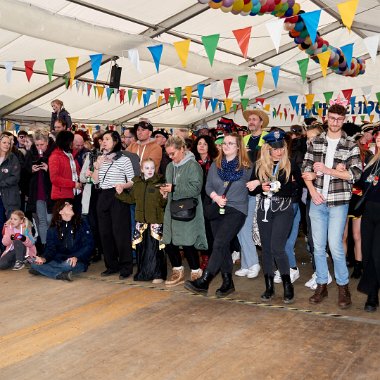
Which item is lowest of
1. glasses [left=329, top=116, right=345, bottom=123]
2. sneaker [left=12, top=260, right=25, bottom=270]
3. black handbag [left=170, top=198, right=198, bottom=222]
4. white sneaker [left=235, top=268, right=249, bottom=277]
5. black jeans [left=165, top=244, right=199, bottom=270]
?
sneaker [left=12, top=260, right=25, bottom=270]

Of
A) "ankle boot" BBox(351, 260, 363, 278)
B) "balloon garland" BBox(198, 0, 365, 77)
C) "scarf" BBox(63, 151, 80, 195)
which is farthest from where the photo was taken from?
"balloon garland" BBox(198, 0, 365, 77)

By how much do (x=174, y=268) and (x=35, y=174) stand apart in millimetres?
2169

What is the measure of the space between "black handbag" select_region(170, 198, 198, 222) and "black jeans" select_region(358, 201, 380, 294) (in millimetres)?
1474

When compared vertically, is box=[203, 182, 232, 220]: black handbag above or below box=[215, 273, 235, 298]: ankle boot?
above

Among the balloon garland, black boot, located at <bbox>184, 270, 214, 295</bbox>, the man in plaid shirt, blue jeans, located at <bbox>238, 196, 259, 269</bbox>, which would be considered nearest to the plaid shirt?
the man in plaid shirt

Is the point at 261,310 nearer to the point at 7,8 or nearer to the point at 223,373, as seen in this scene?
the point at 223,373

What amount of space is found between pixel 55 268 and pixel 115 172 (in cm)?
115

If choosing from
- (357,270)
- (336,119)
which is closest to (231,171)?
(336,119)

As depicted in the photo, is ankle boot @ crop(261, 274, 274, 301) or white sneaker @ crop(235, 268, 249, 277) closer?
ankle boot @ crop(261, 274, 274, 301)

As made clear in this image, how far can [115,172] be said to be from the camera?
4.79m

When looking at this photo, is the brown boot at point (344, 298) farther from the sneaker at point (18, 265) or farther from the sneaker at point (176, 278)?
the sneaker at point (18, 265)

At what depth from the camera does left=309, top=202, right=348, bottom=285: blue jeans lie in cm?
366

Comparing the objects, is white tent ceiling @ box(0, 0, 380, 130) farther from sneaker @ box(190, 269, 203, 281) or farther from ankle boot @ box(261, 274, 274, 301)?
ankle boot @ box(261, 274, 274, 301)

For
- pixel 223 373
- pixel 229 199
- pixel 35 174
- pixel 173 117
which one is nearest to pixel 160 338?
pixel 223 373
